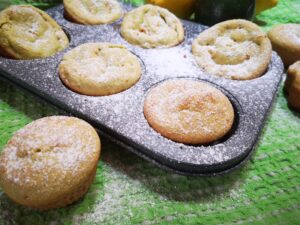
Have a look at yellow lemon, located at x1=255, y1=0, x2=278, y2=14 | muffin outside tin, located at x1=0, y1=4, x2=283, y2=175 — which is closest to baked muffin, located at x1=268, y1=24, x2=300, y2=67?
muffin outside tin, located at x1=0, y1=4, x2=283, y2=175

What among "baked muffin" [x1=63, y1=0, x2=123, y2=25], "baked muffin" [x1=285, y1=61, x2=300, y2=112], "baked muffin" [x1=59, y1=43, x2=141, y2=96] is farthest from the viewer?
"baked muffin" [x1=63, y1=0, x2=123, y2=25]

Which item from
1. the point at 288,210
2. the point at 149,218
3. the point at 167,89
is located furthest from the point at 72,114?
the point at 288,210

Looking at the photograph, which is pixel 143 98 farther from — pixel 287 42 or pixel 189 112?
pixel 287 42

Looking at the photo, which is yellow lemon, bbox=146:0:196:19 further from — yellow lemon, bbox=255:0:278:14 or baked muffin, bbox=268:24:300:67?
baked muffin, bbox=268:24:300:67

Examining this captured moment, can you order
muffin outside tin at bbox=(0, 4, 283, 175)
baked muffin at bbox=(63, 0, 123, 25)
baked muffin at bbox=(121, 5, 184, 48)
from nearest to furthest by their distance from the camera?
muffin outside tin at bbox=(0, 4, 283, 175) → baked muffin at bbox=(121, 5, 184, 48) → baked muffin at bbox=(63, 0, 123, 25)

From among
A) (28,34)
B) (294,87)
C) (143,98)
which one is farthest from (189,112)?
(28,34)

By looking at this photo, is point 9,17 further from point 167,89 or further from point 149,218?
point 149,218

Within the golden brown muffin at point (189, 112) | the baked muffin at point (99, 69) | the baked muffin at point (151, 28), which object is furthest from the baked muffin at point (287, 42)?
the baked muffin at point (99, 69)
